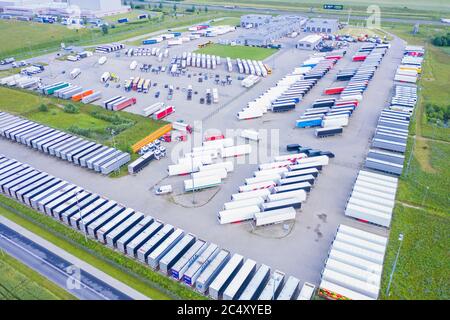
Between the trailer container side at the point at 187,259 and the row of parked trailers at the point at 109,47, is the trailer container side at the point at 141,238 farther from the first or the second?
the row of parked trailers at the point at 109,47

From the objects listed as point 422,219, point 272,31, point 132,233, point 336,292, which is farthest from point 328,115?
point 272,31

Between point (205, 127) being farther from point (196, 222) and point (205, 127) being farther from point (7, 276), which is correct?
point (7, 276)

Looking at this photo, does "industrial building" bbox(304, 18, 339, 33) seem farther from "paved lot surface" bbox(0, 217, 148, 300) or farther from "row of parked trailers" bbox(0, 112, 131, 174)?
"paved lot surface" bbox(0, 217, 148, 300)

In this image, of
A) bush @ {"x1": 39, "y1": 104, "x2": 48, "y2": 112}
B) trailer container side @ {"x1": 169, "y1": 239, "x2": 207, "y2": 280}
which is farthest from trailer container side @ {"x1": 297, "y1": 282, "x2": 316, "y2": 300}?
bush @ {"x1": 39, "y1": 104, "x2": 48, "y2": 112}

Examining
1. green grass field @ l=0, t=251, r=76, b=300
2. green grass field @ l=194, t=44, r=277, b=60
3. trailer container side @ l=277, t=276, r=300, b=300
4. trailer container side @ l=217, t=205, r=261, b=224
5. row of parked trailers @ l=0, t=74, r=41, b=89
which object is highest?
green grass field @ l=194, t=44, r=277, b=60

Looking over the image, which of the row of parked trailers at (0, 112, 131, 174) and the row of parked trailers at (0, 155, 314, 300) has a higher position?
the row of parked trailers at (0, 112, 131, 174)

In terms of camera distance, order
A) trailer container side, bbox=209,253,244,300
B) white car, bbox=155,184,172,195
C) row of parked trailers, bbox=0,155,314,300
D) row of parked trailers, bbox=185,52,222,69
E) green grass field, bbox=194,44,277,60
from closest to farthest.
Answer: trailer container side, bbox=209,253,244,300 < row of parked trailers, bbox=0,155,314,300 < white car, bbox=155,184,172,195 < row of parked trailers, bbox=185,52,222,69 < green grass field, bbox=194,44,277,60

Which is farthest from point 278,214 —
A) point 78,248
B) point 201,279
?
point 78,248

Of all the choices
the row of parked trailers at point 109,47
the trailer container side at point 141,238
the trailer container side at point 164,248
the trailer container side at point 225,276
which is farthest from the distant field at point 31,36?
the trailer container side at point 225,276
